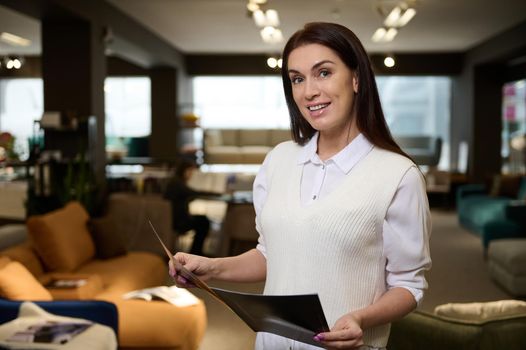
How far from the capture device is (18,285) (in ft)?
12.7

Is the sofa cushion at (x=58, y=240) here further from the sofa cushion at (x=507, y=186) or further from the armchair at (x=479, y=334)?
the sofa cushion at (x=507, y=186)

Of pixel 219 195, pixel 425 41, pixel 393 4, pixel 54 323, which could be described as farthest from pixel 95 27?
pixel 425 41

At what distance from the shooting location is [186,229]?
7.82 meters

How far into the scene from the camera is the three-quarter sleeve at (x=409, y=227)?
60.3 inches

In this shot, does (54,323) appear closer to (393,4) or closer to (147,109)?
(393,4)

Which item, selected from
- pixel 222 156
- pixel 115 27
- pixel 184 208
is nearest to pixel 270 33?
pixel 115 27

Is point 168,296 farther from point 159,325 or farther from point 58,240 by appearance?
point 58,240

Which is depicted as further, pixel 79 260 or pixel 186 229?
pixel 186 229

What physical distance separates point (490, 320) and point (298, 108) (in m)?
1.23

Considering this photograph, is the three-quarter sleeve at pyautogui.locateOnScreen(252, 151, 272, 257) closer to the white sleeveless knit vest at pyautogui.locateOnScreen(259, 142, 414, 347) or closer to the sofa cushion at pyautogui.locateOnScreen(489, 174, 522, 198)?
the white sleeveless knit vest at pyautogui.locateOnScreen(259, 142, 414, 347)

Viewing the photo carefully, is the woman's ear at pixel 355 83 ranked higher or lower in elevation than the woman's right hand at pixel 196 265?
higher

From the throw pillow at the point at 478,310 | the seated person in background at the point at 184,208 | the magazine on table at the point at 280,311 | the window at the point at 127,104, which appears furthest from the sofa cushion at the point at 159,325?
the window at the point at 127,104

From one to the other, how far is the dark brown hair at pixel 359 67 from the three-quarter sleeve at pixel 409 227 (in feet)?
0.31

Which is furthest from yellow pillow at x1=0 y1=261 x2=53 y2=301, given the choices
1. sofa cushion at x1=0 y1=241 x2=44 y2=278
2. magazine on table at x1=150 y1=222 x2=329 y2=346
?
magazine on table at x1=150 y1=222 x2=329 y2=346
